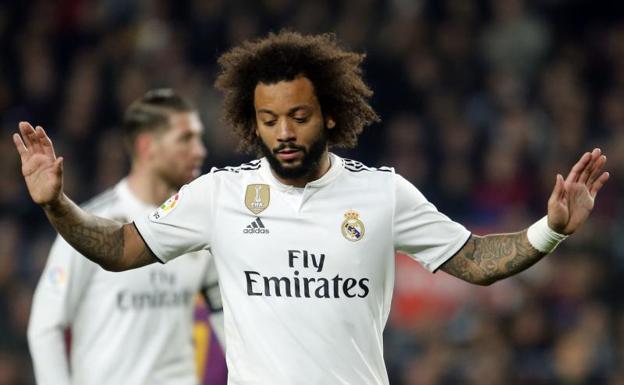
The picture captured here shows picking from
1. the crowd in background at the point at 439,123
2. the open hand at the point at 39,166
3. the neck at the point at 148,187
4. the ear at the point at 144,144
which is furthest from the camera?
the crowd in background at the point at 439,123

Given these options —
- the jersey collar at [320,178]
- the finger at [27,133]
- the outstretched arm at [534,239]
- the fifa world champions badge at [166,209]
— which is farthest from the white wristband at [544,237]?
the finger at [27,133]

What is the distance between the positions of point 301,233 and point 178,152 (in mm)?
2078

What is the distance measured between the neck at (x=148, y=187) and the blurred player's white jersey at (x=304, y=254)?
1.72 m

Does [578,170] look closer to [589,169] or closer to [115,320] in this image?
[589,169]

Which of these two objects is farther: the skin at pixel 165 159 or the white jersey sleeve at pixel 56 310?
the skin at pixel 165 159

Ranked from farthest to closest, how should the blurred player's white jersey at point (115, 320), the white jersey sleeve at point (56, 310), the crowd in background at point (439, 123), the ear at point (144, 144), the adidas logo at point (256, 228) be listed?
the crowd in background at point (439, 123) → the ear at point (144, 144) → the blurred player's white jersey at point (115, 320) → the white jersey sleeve at point (56, 310) → the adidas logo at point (256, 228)

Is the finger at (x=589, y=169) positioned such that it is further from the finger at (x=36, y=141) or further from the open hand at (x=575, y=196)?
the finger at (x=36, y=141)

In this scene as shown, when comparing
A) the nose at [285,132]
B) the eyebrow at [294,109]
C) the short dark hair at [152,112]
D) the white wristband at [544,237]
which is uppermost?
the short dark hair at [152,112]

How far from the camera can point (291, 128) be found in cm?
462

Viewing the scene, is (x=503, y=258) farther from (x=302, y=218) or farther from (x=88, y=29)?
(x=88, y=29)

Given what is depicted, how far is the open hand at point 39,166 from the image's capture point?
443cm

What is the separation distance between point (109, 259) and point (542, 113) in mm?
7098

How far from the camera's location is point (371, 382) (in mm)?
4621

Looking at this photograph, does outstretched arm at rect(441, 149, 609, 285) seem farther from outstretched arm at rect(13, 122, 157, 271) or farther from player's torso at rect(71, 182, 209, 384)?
player's torso at rect(71, 182, 209, 384)
